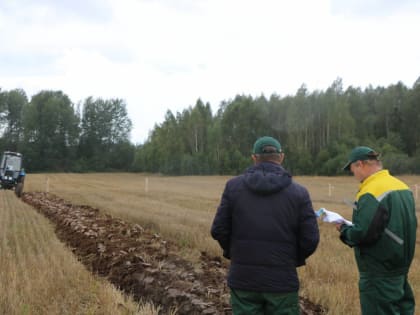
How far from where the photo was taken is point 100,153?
86062 millimetres

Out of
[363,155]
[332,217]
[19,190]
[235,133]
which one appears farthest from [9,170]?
[235,133]

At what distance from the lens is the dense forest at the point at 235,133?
204 ft

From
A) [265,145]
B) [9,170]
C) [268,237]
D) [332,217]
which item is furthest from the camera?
[9,170]

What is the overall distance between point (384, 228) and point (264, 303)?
107cm

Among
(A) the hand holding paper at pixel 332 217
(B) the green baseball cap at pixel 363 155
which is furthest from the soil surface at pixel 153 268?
(B) the green baseball cap at pixel 363 155

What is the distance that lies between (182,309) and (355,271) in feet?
10.7

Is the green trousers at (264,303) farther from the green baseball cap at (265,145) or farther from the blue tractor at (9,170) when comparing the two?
the blue tractor at (9,170)

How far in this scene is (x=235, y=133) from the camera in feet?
231

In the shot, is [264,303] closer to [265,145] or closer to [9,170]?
[265,145]

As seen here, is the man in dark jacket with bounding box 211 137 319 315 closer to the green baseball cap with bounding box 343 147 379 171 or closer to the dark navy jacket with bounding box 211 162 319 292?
the dark navy jacket with bounding box 211 162 319 292

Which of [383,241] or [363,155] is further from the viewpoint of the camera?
[363,155]


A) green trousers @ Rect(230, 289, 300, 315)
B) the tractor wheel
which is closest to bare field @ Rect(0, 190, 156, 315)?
green trousers @ Rect(230, 289, 300, 315)

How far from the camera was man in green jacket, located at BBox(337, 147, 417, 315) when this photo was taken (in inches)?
133

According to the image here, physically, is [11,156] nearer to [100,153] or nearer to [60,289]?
[60,289]
